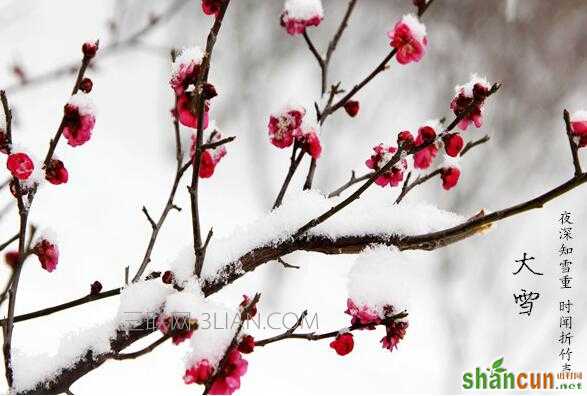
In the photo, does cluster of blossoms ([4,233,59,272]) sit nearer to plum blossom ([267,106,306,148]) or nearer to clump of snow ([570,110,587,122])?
plum blossom ([267,106,306,148])

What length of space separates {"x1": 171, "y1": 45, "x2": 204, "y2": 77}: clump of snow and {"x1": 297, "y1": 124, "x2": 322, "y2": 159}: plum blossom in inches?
5.5

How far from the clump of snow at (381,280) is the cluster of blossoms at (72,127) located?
1.05ft

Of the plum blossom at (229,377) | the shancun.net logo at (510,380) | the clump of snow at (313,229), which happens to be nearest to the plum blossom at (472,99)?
the clump of snow at (313,229)

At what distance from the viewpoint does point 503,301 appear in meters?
2.34

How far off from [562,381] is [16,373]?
1.16 meters

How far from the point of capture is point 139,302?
1.71ft

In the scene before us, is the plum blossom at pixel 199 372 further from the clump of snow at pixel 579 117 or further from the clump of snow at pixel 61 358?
the clump of snow at pixel 579 117

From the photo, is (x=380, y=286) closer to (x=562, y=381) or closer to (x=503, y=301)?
(x=562, y=381)

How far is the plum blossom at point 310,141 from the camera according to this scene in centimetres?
57

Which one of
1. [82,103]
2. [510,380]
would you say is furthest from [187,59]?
[510,380]

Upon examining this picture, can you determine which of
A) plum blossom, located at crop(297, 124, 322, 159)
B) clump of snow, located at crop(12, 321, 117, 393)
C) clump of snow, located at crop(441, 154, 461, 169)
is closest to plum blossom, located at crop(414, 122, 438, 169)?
clump of snow, located at crop(441, 154, 461, 169)

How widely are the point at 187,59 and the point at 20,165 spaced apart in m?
0.19

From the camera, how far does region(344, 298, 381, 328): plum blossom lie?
53 centimetres

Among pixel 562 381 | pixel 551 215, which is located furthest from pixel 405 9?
pixel 562 381
